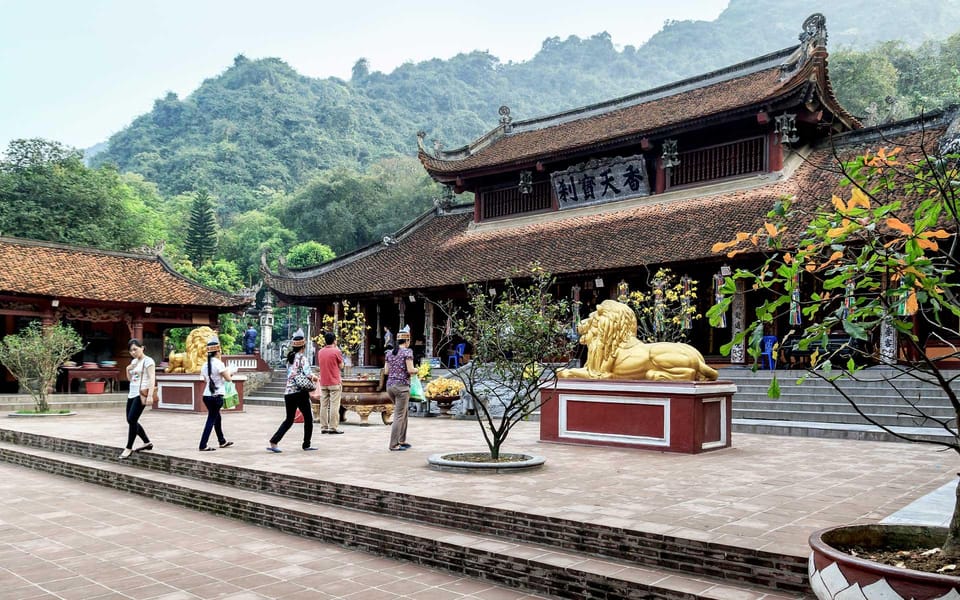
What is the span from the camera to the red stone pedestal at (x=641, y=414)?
26.8 ft

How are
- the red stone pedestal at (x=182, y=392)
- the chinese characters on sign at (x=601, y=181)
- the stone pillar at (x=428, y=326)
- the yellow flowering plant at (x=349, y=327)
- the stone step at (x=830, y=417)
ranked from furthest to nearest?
the yellow flowering plant at (x=349, y=327), the stone pillar at (x=428, y=326), the chinese characters on sign at (x=601, y=181), the red stone pedestal at (x=182, y=392), the stone step at (x=830, y=417)

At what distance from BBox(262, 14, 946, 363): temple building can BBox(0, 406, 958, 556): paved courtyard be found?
200 inches

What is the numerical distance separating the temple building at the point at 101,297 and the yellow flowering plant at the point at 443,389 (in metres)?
10.6

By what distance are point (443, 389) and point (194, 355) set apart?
228 inches

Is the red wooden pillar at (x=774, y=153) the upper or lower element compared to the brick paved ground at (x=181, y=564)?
upper

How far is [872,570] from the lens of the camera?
2732 millimetres

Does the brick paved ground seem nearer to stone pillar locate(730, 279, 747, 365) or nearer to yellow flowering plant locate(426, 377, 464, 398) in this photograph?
yellow flowering plant locate(426, 377, 464, 398)

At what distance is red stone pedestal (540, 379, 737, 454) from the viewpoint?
817 cm

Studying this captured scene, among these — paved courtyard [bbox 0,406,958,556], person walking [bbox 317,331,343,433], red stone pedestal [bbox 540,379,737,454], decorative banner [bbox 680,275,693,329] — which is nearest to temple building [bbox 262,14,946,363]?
decorative banner [bbox 680,275,693,329]

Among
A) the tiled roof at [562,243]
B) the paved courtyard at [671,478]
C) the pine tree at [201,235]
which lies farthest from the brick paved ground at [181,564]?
the pine tree at [201,235]

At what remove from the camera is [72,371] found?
63.3 feet

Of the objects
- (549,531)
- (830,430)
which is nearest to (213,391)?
(549,531)

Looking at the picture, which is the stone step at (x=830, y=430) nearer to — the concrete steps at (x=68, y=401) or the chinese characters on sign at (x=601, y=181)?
the chinese characters on sign at (x=601, y=181)

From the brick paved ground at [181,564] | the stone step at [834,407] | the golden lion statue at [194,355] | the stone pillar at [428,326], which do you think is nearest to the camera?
the brick paved ground at [181,564]
